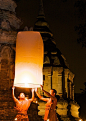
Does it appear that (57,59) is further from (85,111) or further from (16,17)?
(85,111)

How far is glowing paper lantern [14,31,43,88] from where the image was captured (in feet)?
44.0

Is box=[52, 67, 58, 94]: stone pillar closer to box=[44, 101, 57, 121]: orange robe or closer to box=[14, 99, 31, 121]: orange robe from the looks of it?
box=[44, 101, 57, 121]: orange robe

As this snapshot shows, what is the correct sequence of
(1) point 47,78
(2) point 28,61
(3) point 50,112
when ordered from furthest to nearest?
1. (1) point 47,78
2. (3) point 50,112
3. (2) point 28,61

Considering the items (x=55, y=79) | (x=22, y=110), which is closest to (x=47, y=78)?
(x=55, y=79)

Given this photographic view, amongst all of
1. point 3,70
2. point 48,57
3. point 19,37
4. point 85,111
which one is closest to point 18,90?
point 3,70

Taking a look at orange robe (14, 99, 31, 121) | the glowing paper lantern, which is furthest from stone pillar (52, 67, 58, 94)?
orange robe (14, 99, 31, 121)

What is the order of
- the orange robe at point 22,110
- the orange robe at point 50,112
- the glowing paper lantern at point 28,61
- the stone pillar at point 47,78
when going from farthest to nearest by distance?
the stone pillar at point 47,78 → the orange robe at point 50,112 → the orange robe at point 22,110 → the glowing paper lantern at point 28,61

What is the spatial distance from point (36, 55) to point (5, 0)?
1866 cm

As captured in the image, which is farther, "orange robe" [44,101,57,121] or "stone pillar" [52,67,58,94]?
"stone pillar" [52,67,58,94]

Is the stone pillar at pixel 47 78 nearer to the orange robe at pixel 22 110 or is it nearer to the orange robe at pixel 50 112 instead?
the orange robe at pixel 50 112

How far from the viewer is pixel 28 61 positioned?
1352 cm

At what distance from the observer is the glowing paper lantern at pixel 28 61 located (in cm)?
1341

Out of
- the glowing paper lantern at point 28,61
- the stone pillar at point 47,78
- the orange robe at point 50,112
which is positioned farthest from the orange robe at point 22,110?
the stone pillar at point 47,78

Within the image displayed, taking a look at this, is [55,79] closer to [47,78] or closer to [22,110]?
[47,78]
